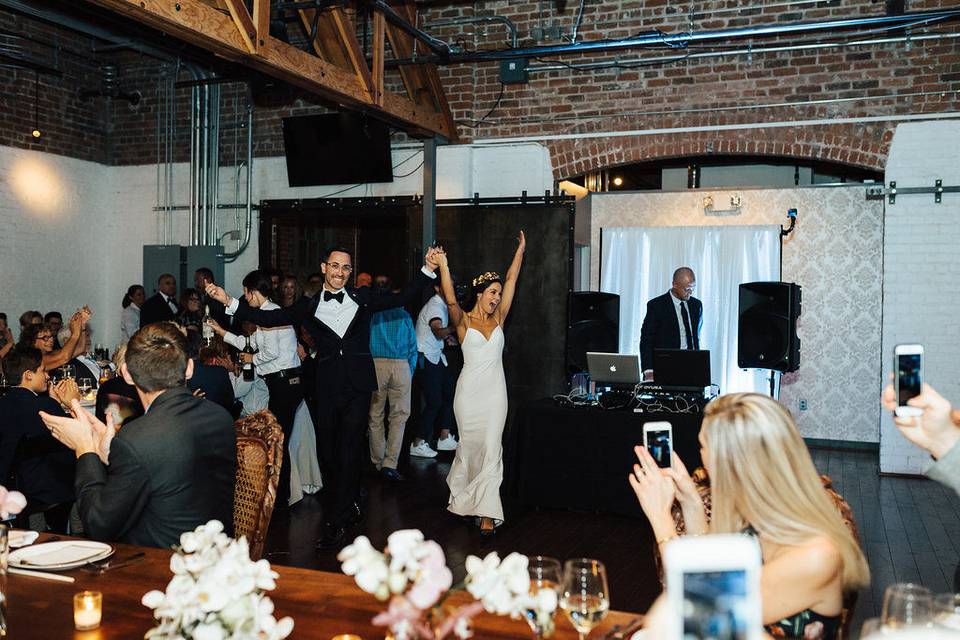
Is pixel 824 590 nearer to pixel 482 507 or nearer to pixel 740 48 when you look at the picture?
pixel 482 507

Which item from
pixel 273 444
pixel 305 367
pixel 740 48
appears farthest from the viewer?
pixel 740 48

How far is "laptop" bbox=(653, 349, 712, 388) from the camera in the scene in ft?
20.0

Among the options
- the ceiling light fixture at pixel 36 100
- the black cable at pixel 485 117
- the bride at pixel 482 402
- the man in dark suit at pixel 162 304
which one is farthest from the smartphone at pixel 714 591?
the ceiling light fixture at pixel 36 100

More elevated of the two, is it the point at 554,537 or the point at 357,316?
the point at 357,316

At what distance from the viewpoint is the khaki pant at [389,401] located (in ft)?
24.3

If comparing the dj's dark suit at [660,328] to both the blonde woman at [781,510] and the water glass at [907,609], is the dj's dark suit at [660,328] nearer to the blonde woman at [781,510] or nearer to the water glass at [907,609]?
the blonde woman at [781,510]

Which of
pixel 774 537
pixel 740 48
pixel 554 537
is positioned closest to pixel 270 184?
pixel 740 48

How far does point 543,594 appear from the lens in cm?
135

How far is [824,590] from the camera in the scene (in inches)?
75.0

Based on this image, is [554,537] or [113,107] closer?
[554,537]

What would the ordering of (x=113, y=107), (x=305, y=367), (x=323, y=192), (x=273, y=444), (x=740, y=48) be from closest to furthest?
1. (x=273, y=444)
2. (x=305, y=367)
3. (x=740, y=48)
4. (x=323, y=192)
5. (x=113, y=107)

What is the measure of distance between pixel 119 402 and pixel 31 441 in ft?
1.54

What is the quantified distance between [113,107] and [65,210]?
1.50m

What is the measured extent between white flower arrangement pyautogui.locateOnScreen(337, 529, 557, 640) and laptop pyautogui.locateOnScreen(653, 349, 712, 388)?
4.91 metres
